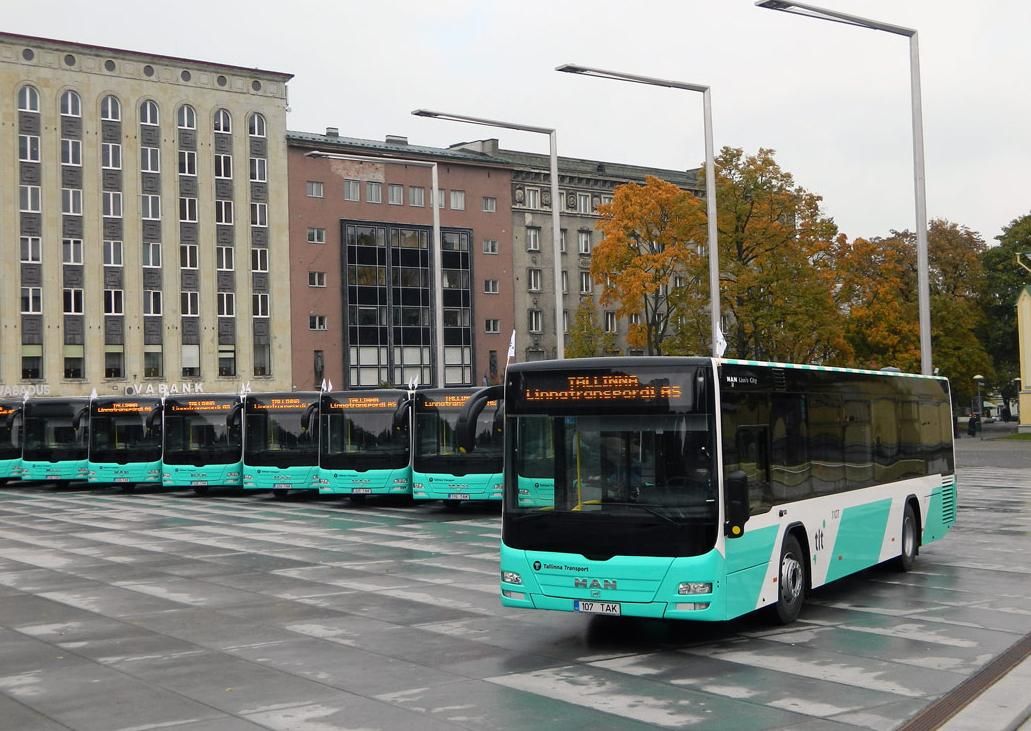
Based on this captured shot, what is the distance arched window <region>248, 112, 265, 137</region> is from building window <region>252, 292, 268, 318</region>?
945 centimetres

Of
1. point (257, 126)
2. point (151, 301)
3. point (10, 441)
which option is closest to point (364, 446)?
point (10, 441)

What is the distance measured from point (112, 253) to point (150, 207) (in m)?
3.39

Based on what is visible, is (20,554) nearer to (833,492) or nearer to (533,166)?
(833,492)

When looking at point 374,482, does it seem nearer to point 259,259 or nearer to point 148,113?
point 259,259

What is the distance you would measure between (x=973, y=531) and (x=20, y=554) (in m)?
16.0

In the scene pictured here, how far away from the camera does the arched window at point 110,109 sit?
236 ft

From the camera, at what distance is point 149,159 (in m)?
73.2

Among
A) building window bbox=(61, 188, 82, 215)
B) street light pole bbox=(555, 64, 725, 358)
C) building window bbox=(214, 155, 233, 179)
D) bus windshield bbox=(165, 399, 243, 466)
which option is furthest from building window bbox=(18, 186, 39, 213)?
street light pole bbox=(555, 64, 725, 358)

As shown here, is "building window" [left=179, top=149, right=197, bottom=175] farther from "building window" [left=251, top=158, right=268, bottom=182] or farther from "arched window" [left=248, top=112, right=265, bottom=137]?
"arched window" [left=248, top=112, right=265, bottom=137]

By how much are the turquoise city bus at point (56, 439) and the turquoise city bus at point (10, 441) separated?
1041 mm

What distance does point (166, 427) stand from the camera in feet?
127

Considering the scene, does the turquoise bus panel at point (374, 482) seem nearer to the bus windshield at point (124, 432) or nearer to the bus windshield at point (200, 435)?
the bus windshield at point (200, 435)

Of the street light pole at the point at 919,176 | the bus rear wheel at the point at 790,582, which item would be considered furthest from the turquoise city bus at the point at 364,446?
the bus rear wheel at the point at 790,582

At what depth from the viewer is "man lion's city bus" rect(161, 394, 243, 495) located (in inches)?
1478
